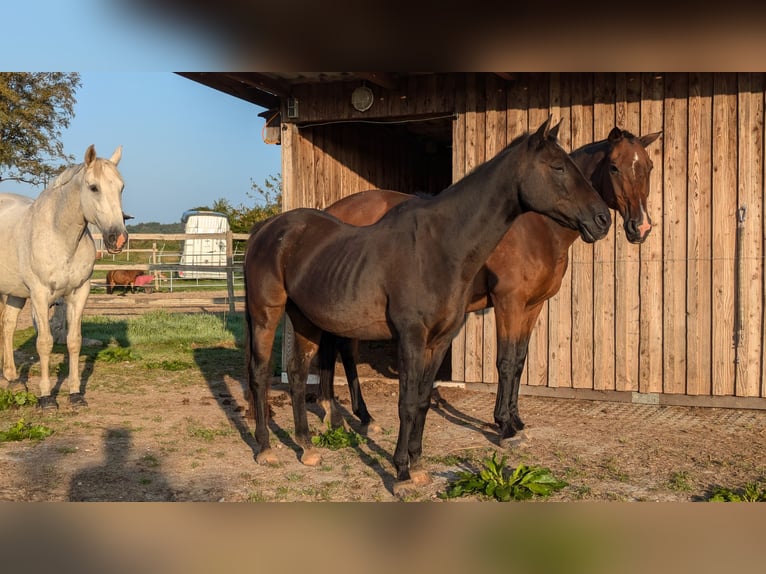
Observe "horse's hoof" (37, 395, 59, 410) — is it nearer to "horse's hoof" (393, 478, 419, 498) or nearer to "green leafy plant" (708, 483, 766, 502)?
"horse's hoof" (393, 478, 419, 498)

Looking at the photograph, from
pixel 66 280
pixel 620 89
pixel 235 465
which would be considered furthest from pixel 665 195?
pixel 66 280

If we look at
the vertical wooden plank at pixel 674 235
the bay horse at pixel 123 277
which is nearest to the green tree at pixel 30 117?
the bay horse at pixel 123 277

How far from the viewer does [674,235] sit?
704 cm

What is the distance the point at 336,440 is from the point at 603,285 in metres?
3.72

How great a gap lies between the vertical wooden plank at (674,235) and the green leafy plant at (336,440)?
3.60 metres

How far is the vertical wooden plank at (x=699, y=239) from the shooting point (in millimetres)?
6875

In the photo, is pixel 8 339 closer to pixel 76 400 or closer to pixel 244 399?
pixel 76 400

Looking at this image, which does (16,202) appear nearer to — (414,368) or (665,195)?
(414,368)

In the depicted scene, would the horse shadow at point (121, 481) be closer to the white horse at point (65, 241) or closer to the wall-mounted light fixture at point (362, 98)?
the white horse at point (65, 241)

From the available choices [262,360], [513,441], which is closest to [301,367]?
[262,360]

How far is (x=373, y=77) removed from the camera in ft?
23.9
